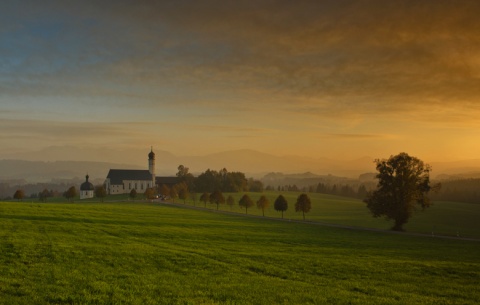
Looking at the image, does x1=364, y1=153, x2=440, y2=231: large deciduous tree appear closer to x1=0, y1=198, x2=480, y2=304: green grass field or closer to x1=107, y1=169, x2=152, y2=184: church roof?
x1=0, y1=198, x2=480, y2=304: green grass field

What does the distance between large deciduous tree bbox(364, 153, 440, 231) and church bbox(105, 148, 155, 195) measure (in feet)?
429

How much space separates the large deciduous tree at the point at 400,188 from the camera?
7000 cm

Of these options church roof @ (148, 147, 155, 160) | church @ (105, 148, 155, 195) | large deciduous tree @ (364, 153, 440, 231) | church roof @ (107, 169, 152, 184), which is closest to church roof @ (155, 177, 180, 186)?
church @ (105, 148, 155, 195)

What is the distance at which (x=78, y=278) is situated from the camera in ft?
65.3

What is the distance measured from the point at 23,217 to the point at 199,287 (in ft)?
139

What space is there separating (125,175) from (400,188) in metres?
139

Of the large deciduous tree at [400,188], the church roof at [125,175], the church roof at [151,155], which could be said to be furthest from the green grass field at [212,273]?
the church roof at [151,155]

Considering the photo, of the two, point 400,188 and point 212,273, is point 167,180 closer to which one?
point 400,188

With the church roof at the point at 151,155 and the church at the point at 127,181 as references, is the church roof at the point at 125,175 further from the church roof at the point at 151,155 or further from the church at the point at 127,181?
the church roof at the point at 151,155

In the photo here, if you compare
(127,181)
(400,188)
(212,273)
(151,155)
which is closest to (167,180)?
(151,155)

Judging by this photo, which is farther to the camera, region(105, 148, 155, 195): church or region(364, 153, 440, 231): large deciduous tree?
region(105, 148, 155, 195): church

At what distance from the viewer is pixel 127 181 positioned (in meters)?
181

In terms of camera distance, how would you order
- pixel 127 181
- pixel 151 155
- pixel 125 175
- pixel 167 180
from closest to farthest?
pixel 127 181
pixel 125 175
pixel 167 180
pixel 151 155

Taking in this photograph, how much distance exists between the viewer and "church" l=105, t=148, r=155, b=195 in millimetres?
179750
